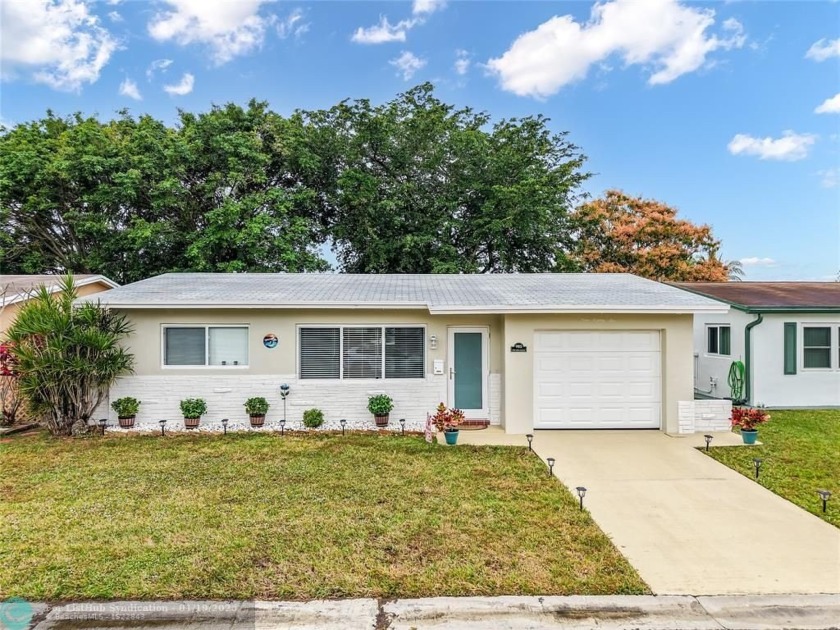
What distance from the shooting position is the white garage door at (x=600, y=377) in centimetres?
906

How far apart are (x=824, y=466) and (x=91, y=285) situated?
663 inches

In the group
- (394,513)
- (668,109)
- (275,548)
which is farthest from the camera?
(668,109)

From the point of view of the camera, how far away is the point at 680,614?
3408 mm

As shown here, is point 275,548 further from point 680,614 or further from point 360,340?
point 360,340

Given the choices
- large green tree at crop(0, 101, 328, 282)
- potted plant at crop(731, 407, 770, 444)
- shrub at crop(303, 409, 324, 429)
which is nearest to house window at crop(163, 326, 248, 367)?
shrub at crop(303, 409, 324, 429)

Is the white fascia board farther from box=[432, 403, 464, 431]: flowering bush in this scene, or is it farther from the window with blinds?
the window with blinds

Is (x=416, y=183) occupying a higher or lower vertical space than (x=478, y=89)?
lower

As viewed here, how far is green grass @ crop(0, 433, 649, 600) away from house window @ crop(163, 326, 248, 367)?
226 cm

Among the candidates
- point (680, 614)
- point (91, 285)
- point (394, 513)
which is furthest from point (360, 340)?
point (91, 285)

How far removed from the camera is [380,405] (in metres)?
9.15

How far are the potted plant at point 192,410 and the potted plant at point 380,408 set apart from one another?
3.43 meters

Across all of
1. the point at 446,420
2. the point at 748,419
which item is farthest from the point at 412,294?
the point at 748,419

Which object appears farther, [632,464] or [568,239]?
[568,239]

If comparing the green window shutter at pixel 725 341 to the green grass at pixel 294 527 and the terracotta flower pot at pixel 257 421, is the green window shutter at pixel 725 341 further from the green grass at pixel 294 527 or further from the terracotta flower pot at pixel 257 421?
the terracotta flower pot at pixel 257 421
